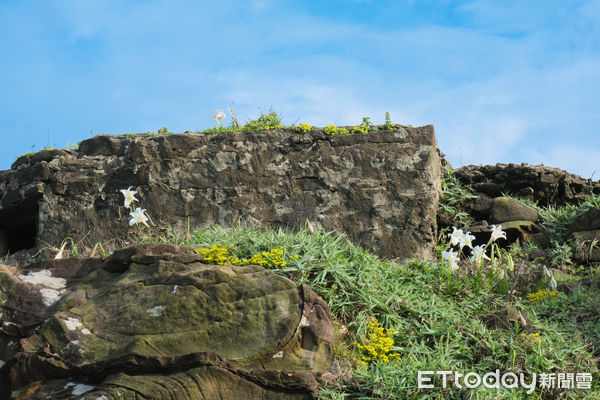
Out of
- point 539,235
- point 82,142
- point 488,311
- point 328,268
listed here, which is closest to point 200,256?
point 328,268

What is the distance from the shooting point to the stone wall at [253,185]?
302 inches

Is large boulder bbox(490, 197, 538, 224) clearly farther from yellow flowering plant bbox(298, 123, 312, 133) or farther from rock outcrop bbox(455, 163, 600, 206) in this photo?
yellow flowering plant bbox(298, 123, 312, 133)

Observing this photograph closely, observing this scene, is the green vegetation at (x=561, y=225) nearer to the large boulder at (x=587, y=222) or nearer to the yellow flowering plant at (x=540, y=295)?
the large boulder at (x=587, y=222)

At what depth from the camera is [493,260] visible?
21.2 ft

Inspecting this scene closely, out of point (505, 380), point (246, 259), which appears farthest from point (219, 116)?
point (505, 380)

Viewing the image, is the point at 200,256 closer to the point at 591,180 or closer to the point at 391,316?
the point at 391,316

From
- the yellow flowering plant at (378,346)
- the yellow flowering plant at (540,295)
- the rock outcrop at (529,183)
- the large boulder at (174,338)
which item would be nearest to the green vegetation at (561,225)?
the rock outcrop at (529,183)

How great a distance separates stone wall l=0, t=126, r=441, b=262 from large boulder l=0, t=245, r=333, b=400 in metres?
2.95

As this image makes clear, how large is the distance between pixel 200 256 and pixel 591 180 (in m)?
6.71

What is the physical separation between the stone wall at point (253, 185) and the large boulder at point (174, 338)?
116 inches

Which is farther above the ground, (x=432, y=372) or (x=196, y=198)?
(x=196, y=198)

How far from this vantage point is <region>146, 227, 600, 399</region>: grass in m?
4.54

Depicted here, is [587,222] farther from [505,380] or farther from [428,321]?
[505,380]

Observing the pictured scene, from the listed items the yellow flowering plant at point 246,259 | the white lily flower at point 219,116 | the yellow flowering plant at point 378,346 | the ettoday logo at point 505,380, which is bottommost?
the ettoday logo at point 505,380
